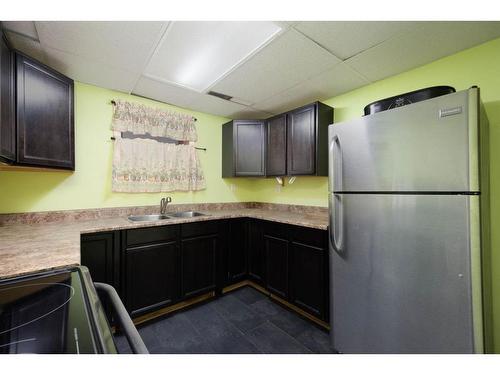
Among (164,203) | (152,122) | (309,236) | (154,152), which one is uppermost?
(152,122)

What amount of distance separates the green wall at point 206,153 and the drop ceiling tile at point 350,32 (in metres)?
0.62

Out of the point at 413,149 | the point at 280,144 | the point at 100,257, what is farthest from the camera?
the point at 280,144

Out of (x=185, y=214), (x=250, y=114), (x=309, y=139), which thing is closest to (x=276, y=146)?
(x=309, y=139)

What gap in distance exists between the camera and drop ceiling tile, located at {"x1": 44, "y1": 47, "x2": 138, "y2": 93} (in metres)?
1.65

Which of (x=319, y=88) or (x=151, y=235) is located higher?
(x=319, y=88)

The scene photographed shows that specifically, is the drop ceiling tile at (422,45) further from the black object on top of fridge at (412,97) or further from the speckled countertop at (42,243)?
the speckled countertop at (42,243)

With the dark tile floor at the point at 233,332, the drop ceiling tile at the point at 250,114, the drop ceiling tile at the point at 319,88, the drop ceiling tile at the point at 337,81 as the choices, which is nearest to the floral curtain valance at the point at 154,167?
the drop ceiling tile at the point at 250,114

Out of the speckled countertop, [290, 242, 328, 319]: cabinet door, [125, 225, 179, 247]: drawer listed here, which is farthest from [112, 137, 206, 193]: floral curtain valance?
[290, 242, 328, 319]: cabinet door

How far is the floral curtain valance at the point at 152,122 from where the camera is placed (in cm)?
229

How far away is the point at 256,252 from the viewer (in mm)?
2502

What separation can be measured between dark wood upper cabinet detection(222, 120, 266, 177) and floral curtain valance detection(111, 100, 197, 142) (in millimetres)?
532

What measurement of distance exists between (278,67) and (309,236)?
1.49 m

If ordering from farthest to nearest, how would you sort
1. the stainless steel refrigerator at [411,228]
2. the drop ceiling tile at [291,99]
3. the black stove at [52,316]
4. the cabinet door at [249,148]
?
the cabinet door at [249,148]
the drop ceiling tile at [291,99]
the stainless steel refrigerator at [411,228]
the black stove at [52,316]

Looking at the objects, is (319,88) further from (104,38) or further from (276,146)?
(104,38)
